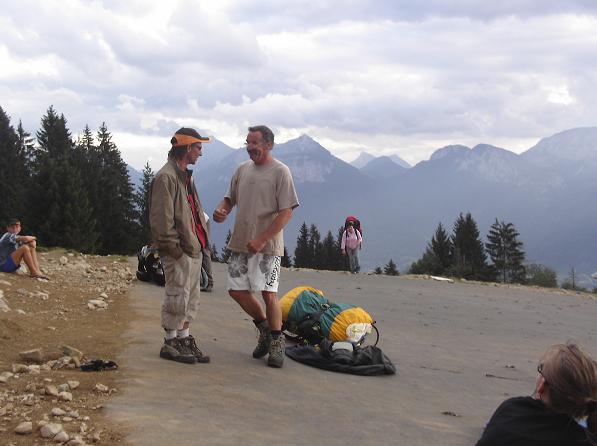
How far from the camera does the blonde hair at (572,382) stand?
2.57m

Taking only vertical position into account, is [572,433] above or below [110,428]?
above

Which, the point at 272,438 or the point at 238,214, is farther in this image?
the point at 238,214

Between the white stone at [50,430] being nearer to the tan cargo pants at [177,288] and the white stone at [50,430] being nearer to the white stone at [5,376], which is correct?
the white stone at [5,376]

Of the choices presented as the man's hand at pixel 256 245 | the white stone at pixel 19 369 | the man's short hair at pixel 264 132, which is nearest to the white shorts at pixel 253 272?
the man's hand at pixel 256 245

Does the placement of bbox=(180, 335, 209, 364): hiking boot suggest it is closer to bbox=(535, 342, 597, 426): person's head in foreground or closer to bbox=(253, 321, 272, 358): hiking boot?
bbox=(253, 321, 272, 358): hiking boot

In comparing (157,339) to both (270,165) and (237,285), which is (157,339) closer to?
(237,285)

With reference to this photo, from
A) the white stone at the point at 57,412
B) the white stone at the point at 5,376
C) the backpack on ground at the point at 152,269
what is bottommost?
the white stone at the point at 57,412

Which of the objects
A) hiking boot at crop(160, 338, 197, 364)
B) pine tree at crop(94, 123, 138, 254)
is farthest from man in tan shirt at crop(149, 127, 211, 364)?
pine tree at crop(94, 123, 138, 254)

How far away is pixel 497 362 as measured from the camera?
26.1 ft

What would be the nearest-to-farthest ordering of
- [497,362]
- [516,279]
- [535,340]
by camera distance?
[497,362] → [535,340] → [516,279]

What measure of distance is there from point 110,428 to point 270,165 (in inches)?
121

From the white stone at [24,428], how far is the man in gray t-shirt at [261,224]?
269cm

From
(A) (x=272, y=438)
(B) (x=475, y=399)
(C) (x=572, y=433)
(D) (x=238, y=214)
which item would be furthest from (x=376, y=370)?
(C) (x=572, y=433)

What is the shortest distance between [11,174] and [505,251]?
6661 cm
